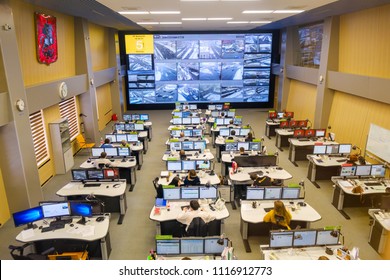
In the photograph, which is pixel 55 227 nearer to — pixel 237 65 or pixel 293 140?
pixel 293 140

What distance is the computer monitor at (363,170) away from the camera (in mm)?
7469

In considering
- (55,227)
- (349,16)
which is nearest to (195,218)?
(55,227)

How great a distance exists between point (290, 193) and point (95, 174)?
458 centimetres

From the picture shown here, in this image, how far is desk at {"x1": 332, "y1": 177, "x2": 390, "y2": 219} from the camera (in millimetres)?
6990

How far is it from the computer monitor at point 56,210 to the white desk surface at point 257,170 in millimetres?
3839

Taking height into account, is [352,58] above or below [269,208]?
above

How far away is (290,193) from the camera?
626 cm

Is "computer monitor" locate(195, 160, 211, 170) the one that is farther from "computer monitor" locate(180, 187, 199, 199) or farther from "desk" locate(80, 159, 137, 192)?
"desk" locate(80, 159, 137, 192)

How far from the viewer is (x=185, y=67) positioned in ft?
58.2

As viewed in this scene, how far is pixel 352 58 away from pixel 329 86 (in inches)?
52.0

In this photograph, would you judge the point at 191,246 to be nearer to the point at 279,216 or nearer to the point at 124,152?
the point at 279,216

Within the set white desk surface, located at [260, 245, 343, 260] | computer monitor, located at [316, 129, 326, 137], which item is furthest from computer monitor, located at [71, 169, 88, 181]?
computer monitor, located at [316, 129, 326, 137]

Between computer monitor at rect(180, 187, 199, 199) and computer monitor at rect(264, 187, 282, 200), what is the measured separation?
145 centimetres

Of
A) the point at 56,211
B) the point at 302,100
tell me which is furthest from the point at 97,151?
the point at 302,100
